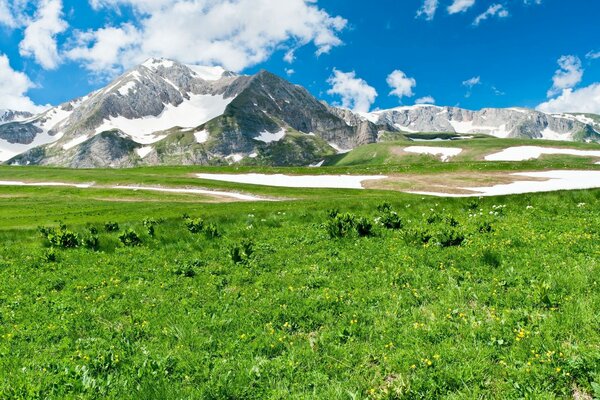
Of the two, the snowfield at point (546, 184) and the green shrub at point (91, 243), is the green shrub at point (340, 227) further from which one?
the snowfield at point (546, 184)

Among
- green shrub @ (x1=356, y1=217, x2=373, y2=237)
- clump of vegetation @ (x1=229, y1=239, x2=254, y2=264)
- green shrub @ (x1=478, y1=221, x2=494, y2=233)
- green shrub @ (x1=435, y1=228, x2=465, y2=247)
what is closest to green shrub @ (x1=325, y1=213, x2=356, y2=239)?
green shrub @ (x1=356, y1=217, x2=373, y2=237)

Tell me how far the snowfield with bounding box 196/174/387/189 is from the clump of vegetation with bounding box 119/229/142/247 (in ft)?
189

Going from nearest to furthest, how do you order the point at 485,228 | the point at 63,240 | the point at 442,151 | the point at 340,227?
1. the point at 485,228
2. the point at 340,227
3. the point at 63,240
4. the point at 442,151

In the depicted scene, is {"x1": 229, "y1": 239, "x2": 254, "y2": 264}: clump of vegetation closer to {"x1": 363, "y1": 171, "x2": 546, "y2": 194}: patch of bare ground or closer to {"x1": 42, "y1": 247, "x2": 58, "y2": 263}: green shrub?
{"x1": 42, "y1": 247, "x2": 58, "y2": 263}: green shrub

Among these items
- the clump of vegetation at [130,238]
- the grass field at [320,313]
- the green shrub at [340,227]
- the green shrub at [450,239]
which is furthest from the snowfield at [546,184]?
the clump of vegetation at [130,238]

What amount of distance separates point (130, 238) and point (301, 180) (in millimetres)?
71723

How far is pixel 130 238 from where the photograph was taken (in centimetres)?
2212

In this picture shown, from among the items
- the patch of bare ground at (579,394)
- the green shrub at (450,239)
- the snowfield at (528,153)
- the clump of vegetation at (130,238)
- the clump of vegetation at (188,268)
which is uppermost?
the snowfield at (528,153)

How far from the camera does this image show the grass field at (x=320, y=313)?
25.5 feet

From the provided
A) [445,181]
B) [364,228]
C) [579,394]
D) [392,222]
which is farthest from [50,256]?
[445,181]

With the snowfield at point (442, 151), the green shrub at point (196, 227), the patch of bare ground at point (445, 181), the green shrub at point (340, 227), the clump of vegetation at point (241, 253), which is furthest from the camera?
the snowfield at point (442, 151)

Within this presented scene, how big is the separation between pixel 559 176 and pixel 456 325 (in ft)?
241

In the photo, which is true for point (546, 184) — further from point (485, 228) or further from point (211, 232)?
point (211, 232)

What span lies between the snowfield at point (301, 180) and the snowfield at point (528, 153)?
3611 inches
